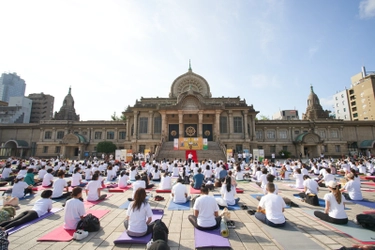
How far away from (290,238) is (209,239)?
6.65 ft

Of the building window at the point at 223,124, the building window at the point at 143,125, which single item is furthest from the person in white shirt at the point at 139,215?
the building window at the point at 143,125

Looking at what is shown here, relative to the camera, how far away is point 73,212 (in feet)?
17.1

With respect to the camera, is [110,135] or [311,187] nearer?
[311,187]

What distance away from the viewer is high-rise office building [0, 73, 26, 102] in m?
98.3

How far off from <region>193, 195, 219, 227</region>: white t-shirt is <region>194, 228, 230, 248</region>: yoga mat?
20 cm

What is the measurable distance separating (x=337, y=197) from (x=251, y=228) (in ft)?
8.50

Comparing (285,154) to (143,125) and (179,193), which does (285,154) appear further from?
(179,193)

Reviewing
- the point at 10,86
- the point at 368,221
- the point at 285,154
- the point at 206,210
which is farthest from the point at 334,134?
the point at 10,86

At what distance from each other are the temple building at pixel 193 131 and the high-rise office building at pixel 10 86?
79922 millimetres

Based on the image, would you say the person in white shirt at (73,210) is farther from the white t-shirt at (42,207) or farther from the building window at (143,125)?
the building window at (143,125)

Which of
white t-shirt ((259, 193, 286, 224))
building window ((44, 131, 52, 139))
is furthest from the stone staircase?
building window ((44, 131, 52, 139))

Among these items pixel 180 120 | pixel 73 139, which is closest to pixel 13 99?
pixel 73 139

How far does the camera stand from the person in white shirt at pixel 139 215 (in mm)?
4598

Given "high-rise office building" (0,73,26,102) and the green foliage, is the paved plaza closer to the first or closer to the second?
the green foliage
